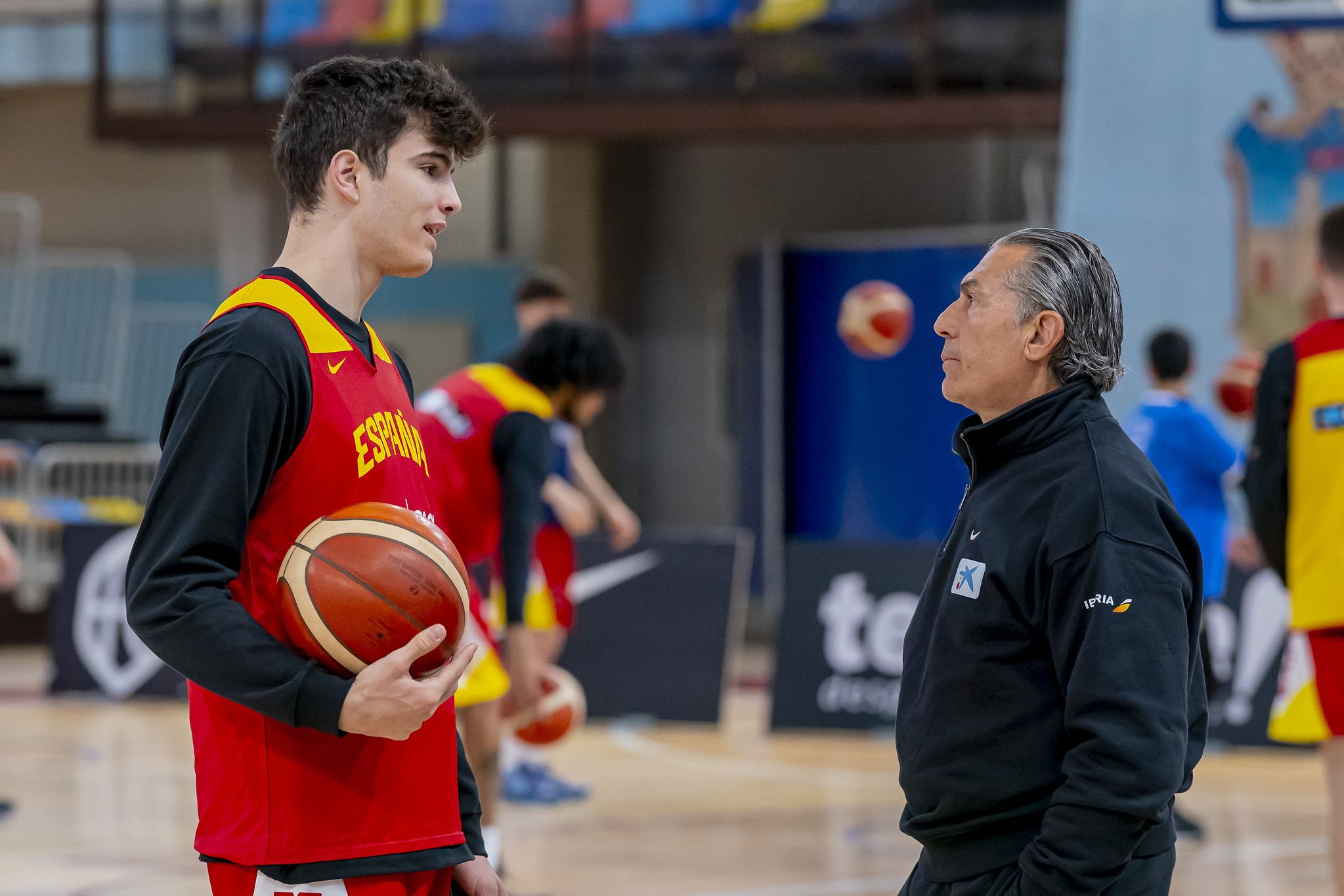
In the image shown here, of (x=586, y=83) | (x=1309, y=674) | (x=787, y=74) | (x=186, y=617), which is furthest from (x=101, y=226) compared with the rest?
(x=186, y=617)

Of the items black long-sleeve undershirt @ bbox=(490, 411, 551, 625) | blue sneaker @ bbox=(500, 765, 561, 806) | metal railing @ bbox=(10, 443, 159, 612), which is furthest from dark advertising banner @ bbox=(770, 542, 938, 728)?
metal railing @ bbox=(10, 443, 159, 612)

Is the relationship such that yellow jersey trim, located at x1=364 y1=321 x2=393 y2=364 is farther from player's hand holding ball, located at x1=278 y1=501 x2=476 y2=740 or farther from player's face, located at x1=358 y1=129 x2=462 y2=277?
player's hand holding ball, located at x1=278 y1=501 x2=476 y2=740

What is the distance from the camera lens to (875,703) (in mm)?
8945

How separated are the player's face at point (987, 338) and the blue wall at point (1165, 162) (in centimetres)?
704

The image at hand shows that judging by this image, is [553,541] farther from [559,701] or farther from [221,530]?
[221,530]

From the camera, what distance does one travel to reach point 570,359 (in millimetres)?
5305

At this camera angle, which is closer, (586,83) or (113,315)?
(586,83)

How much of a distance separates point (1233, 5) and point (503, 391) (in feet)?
10.8

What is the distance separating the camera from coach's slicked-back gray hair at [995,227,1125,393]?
230 centimetres

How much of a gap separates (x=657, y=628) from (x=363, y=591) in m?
Result: 7.46

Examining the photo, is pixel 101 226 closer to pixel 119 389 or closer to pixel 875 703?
pixel 119 389

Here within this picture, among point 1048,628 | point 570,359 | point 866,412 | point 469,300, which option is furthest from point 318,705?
point 469,300

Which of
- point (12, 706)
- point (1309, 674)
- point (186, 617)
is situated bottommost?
point (12, 706)

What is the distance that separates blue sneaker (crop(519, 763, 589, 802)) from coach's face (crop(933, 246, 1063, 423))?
5.27 metres
